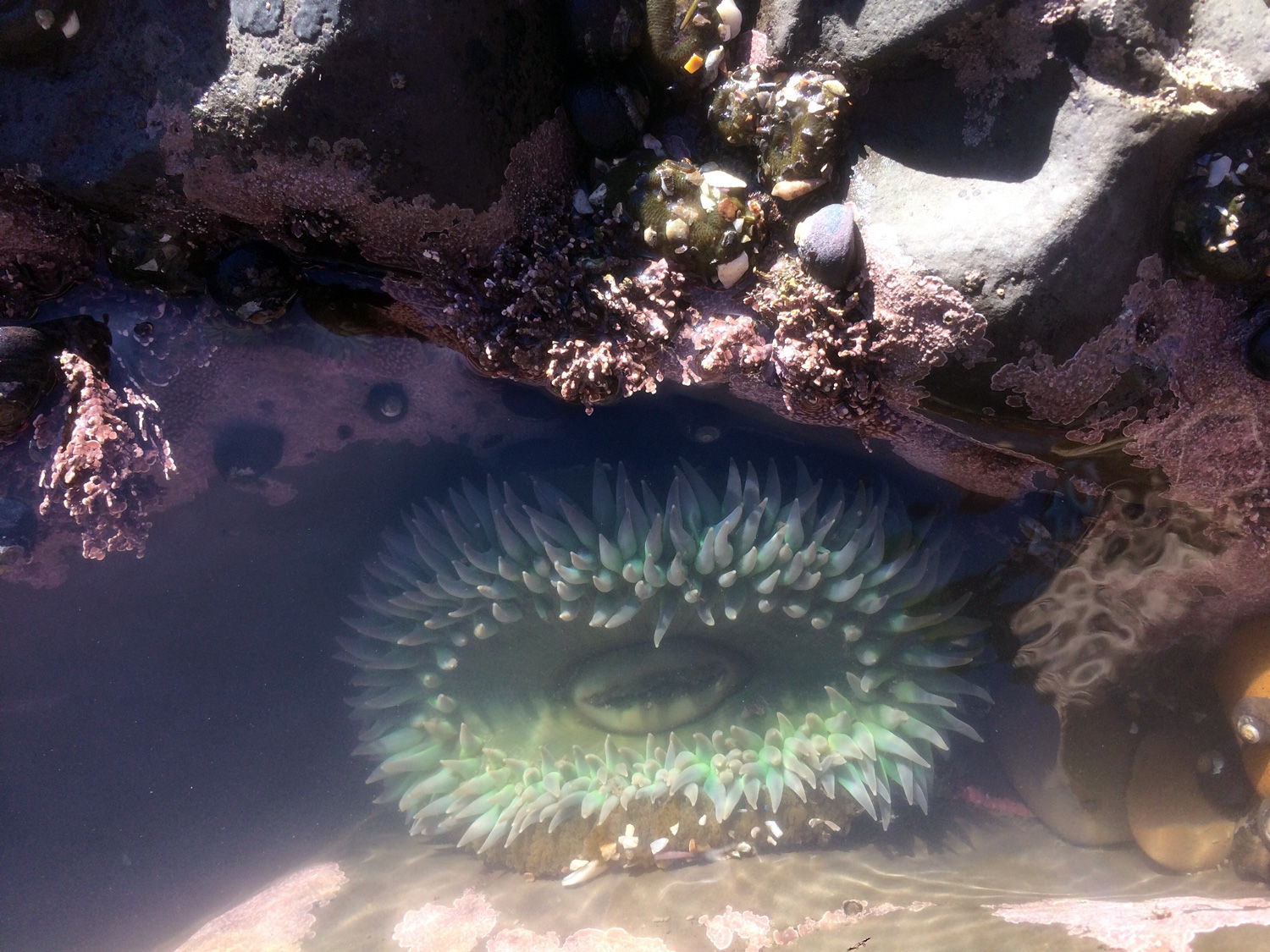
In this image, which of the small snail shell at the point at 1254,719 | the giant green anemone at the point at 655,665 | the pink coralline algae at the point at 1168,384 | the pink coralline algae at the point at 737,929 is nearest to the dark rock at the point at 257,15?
the giant green anemone at the point at 655,665

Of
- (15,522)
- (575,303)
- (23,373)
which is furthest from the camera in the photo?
(15,522)

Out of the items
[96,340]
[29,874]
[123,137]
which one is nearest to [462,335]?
[123,137]

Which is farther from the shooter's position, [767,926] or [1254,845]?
[1254,845]

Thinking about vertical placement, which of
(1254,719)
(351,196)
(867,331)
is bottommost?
(1254,719)

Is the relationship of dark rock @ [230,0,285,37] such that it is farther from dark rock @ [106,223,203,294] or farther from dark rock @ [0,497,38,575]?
dark rock @ [0,497,38,575]

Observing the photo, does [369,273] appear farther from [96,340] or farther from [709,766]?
[709,766]

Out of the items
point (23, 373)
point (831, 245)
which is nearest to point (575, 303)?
point (831, 245)

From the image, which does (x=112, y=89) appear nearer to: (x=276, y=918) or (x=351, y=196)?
(x=351, y=196)
